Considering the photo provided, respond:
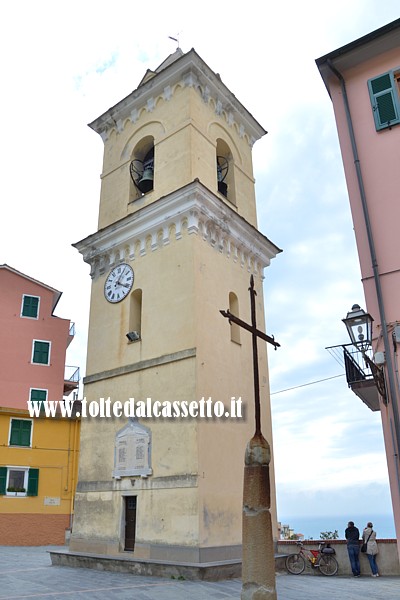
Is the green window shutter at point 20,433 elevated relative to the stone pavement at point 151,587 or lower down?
elevated

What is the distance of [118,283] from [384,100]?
8.16m

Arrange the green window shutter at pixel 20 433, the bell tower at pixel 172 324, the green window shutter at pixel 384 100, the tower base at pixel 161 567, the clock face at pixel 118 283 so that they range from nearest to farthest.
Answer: the green window shutter at pixel 384 100 → the tower base at pixel 161 567 → the bell tower at pixel 172 324 → the clock face at pixel 118 283 → the green window shutter at pixel 20 433

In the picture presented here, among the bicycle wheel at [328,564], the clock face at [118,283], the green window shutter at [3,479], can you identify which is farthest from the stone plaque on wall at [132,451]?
the green window shutter at [3,479]

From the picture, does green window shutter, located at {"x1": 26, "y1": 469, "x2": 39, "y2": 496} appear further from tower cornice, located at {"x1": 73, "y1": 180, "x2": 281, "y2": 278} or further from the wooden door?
tower cornice, located at {"x1": 73, "y1": 180, "x2": 281, "y2": 278}

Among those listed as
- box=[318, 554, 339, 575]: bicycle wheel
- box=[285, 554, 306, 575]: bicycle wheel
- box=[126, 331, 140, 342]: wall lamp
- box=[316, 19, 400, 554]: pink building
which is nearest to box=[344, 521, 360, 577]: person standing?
box=[318, 554, 339, 575]: bicycle wheel

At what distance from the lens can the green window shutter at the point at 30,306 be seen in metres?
23.4

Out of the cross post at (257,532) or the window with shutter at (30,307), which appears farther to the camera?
the window with shutter at (30,307)

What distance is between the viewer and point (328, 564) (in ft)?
39.3

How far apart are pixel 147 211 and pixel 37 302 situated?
11701 millimetres

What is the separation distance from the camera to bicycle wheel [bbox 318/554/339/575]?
11914 mm

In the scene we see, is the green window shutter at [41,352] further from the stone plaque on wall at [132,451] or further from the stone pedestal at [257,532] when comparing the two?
the stone pedestal at [257,532]

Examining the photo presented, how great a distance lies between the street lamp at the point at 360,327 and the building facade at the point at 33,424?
15852 millimetres

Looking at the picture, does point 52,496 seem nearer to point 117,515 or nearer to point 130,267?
point 117,515

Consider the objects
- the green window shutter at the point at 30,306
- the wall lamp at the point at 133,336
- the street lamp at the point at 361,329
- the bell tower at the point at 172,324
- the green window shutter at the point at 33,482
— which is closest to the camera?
the street lamp at the point at 361,329
